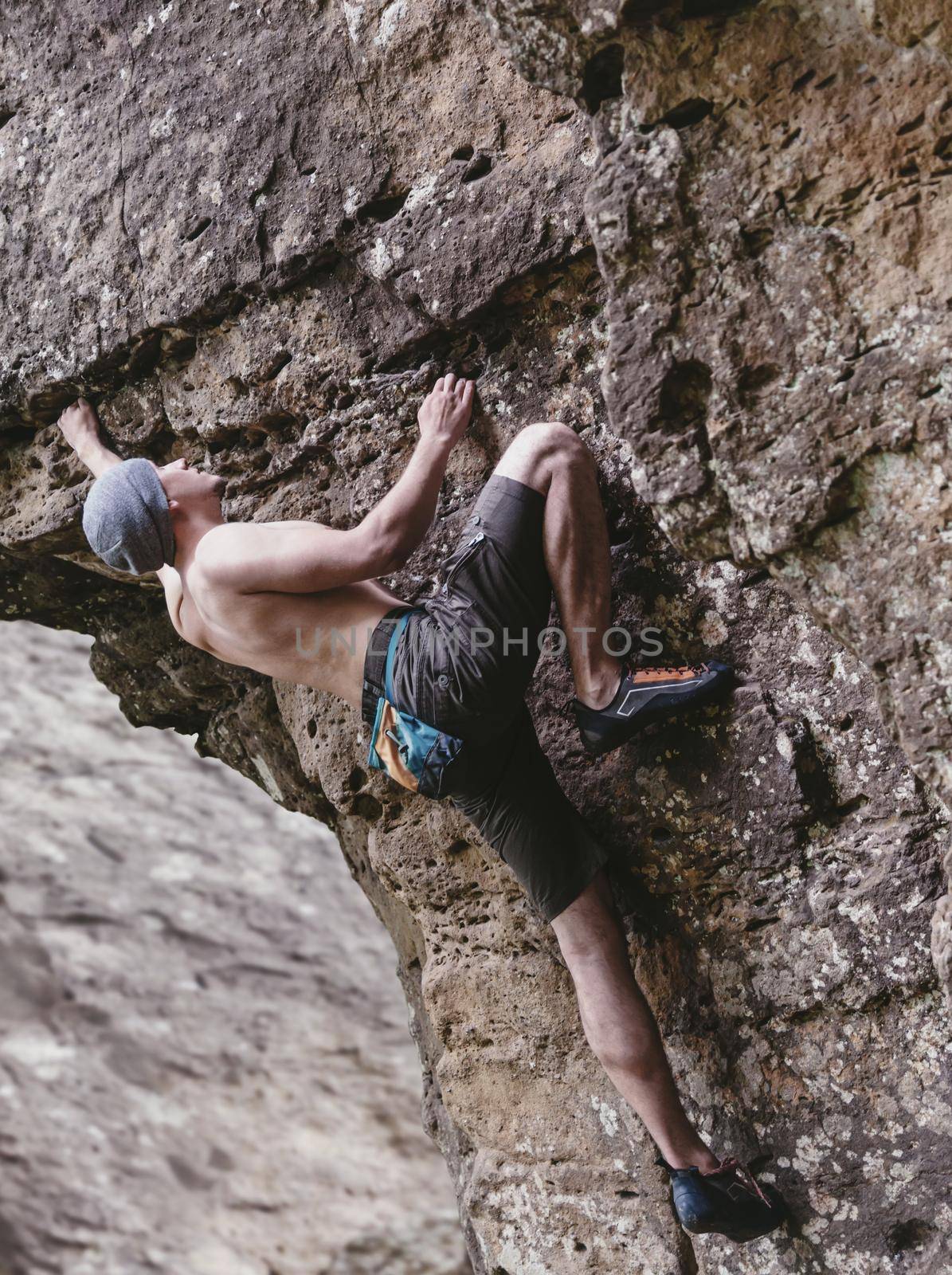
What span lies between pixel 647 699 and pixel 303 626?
0.85 metres

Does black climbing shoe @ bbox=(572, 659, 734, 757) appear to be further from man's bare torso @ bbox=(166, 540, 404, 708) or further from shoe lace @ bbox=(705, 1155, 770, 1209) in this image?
shoe lace @ bbox=(705, 1155, 770, 1209)

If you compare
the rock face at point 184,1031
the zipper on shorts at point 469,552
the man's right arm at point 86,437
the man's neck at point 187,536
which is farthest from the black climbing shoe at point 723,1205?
the rock face at point 184,1031

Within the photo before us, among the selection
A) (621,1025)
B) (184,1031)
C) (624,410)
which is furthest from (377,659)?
(184,1031)

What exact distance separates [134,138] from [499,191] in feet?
4.18

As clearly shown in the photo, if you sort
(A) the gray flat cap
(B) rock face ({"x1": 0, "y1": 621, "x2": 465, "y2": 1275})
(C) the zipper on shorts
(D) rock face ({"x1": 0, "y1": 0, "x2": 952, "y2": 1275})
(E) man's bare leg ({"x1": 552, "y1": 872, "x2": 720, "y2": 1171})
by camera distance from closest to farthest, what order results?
1. (D) rock face ({"x1": 0, "y1": 0, "x2": 952, "y2": 1275})
2. (C) the zipper on shorts
3. (E) man's bare leg ({"x1": 552, "y1": 872, "x2": 720, "y2": 1171})
4. (A) the gray flat cap
5. (B) rock face ({"x1": 0, "y1": 621, "x2": 465, "y2": 1275})

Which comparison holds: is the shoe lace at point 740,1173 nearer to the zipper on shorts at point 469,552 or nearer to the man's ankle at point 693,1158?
the man's ankle at point 693,1158

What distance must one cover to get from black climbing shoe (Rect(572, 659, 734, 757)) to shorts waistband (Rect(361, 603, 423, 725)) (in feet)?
1.57

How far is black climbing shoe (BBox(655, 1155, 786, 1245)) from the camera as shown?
2871mm

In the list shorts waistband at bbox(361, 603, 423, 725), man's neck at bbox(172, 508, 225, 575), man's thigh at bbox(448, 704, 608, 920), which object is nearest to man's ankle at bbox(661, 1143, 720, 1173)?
man's thigh at bbox(448, 704, 608, 920)

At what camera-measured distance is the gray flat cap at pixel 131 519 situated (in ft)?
10.1

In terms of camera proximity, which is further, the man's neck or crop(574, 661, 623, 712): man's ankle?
the man's neck

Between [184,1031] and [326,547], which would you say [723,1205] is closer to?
[326,547]

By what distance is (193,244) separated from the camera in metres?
3.45

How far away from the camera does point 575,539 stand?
2.83m
